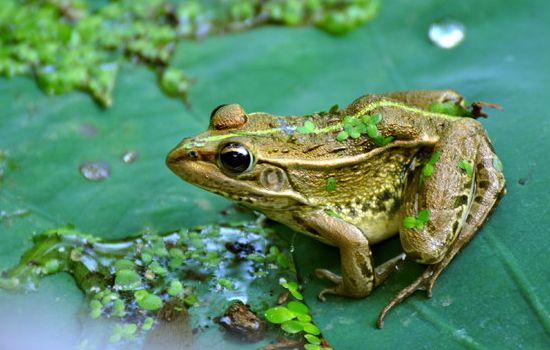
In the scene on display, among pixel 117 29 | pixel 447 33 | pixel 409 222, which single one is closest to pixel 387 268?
pixel 409 222

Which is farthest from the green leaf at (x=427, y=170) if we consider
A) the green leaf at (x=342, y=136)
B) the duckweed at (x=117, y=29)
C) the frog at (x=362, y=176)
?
the duckweed at (x=117, y=29)

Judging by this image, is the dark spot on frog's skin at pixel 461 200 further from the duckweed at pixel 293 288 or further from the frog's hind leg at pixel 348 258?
the duckweed at pixel 293 288

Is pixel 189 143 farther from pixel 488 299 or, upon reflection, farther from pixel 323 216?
pixel 488 299

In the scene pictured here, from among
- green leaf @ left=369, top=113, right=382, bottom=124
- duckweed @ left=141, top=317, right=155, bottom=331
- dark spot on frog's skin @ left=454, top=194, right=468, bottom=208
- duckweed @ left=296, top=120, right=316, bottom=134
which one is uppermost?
green leaf @ left=369, top=113, right=382, bottom=124

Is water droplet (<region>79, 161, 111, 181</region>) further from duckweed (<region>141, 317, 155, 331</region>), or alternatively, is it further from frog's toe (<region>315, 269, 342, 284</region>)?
frog's toe (<region>315, 269, 342, 284</region>)

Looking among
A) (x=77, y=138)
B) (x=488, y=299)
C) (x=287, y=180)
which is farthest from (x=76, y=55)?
(x=488, y=299)

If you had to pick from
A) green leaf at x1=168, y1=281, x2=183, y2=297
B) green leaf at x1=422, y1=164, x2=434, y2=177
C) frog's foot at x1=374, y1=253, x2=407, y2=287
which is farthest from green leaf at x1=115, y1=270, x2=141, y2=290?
green leaf at x1=422, y1=164, x2=434, y2=177

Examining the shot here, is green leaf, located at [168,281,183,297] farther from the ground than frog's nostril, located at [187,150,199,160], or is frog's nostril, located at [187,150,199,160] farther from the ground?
frog's nostril, located at [187,150,199,160]
